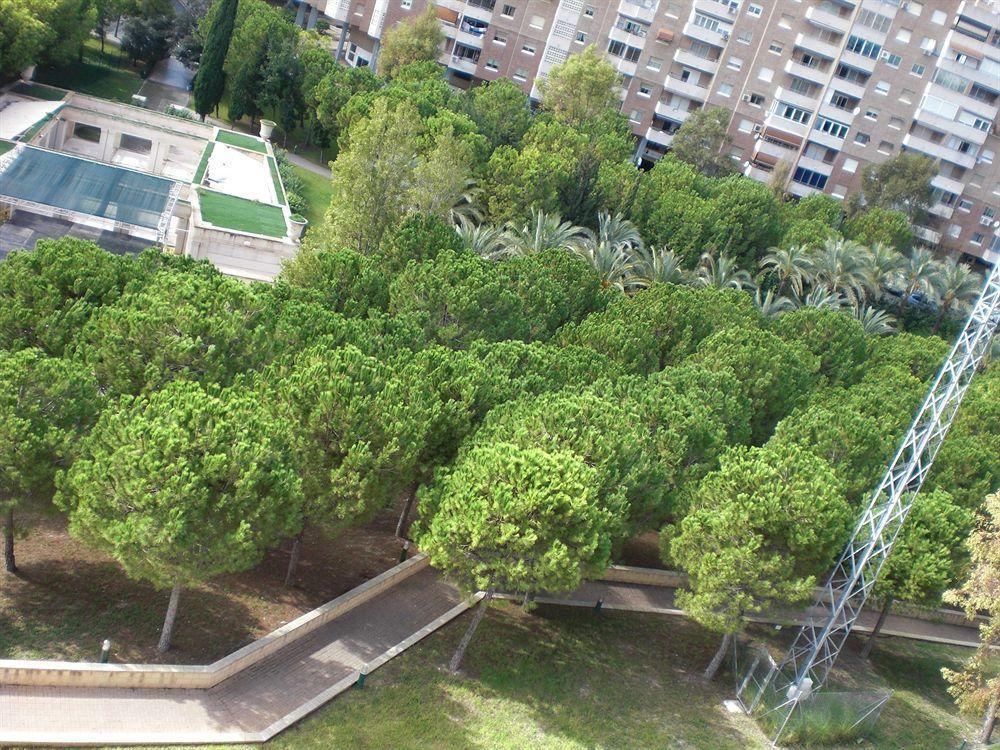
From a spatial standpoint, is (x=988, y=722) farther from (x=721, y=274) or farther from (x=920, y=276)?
(x=920, y=276)

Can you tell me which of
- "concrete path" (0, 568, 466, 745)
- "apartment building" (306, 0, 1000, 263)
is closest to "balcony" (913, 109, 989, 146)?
"apartment building" (306, 0, 1000, 263)

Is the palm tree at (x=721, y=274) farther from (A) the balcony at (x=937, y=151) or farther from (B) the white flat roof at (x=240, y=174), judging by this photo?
(A) the balcony at (x=937, y=151)

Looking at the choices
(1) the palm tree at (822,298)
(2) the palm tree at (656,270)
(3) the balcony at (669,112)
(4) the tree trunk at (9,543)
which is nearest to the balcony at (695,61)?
(3) the balcony at (669,112)

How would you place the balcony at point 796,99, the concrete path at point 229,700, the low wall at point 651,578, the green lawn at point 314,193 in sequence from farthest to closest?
the balcony at point 796,99, the green lawn at point 314,193, the low wall at point 651,578, the concrete path at point 229,700

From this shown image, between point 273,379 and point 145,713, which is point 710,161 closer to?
point 273,379

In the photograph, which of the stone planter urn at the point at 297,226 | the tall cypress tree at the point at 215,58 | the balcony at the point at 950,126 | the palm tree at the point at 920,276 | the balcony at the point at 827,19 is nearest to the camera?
the stone planter urn at the point at 297,226

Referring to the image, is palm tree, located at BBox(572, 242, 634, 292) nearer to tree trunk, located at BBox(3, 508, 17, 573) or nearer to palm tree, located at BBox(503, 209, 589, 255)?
palm tree, located at BBox(503, 209, 589, 255)

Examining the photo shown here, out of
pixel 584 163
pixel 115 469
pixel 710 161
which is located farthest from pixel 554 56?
pixel 115 469
